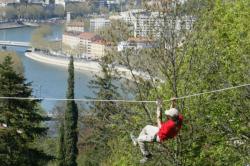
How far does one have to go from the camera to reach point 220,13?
6.93 metres

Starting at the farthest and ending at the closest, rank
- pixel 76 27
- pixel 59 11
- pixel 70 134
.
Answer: pixel 59 11 < pixel 76 27 < pixel 70 134

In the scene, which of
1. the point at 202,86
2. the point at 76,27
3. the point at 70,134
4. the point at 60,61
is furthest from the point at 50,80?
the point at 202,86

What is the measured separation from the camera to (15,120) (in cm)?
887

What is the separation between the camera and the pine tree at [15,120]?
8.77 meters

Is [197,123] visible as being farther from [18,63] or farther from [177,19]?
[18,63]

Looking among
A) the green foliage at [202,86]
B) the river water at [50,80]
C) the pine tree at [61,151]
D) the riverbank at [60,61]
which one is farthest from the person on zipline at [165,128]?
the riverbank at [60,61]

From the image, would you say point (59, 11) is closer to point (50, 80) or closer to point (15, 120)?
point (50, 80)

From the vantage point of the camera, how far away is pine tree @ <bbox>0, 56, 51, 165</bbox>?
8773 mm

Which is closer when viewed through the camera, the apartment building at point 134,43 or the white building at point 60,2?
the apartment building at point 134,43

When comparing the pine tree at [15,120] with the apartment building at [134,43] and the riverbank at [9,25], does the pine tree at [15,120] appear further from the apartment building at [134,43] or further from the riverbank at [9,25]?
the riverbank at [9,25]

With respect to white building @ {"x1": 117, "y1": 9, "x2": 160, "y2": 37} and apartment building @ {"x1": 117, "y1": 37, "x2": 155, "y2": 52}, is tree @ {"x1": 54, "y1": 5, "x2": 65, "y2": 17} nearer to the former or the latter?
white building @ {"x1": 117, "y1": 9, "x2": 160, "y2": 37}

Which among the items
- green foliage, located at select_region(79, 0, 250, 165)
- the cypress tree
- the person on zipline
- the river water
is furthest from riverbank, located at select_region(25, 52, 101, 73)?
the person on zipline

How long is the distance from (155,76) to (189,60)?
0.47 meters

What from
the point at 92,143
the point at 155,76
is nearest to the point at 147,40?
the point at 155,76
